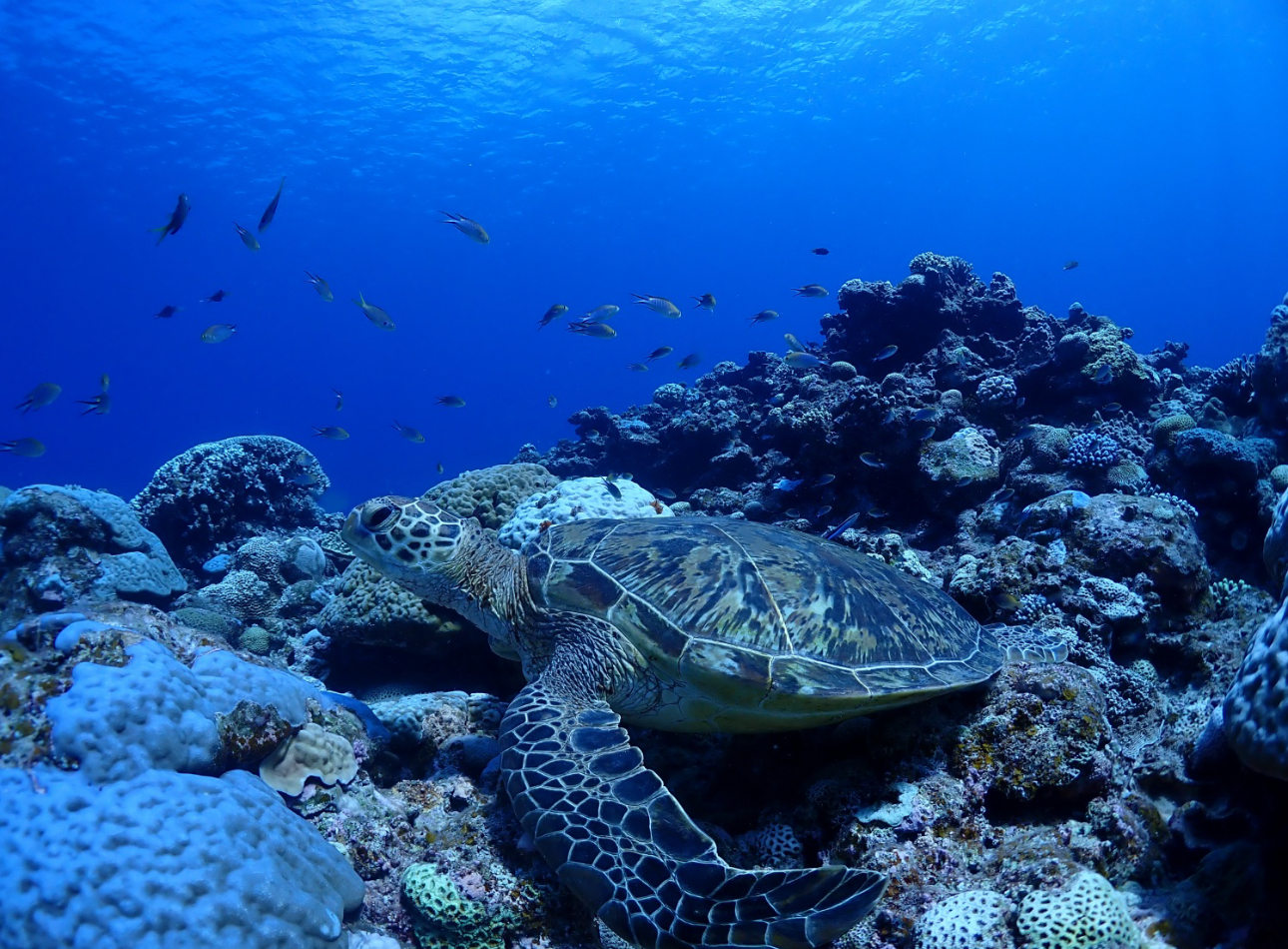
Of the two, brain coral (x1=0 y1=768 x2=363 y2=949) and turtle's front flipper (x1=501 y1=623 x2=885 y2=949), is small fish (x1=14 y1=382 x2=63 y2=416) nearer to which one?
brain coral (x1=0 y1=768 x2=363 y2=949)

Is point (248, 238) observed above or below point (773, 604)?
below

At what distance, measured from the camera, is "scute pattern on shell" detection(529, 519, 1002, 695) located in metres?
2.87

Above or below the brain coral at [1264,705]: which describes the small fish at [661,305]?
below

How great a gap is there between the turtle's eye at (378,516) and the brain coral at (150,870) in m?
1.58

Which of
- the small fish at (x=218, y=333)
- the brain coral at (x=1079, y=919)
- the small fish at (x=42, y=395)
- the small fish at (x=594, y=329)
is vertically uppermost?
the brain coral at (x=1079, y=919)

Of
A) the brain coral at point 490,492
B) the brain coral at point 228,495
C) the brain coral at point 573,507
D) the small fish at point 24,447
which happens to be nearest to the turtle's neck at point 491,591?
the brain coral at point 573,507

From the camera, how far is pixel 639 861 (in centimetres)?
216

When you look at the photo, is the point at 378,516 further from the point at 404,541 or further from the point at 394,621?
the point at 394,621

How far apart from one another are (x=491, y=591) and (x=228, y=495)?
8.39 m

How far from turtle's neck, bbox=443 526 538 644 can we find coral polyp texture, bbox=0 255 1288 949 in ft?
0.21

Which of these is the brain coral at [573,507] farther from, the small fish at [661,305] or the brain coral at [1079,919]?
the small fish at [661,305]

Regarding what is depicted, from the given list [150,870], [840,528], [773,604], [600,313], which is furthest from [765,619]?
[600,313]

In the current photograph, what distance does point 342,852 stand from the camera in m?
2.61

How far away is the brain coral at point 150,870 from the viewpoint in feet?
5.79
